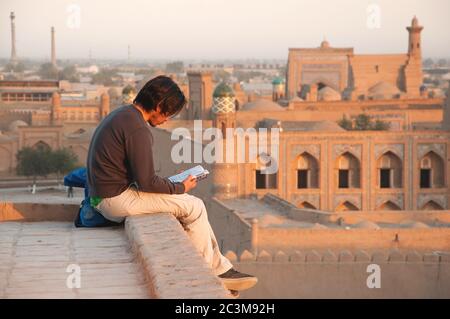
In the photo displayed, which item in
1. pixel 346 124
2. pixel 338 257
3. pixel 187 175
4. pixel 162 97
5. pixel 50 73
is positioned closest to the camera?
pixel 162 97

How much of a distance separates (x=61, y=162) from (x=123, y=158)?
118ft

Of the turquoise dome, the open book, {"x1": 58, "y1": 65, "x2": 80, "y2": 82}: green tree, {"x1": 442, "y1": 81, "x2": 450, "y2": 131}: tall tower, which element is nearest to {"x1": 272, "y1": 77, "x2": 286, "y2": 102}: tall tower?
{"x1": 442, "y1": 81, "x2": 450, "y2": 131}: tall tower

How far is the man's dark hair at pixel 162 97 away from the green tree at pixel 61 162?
3545 centimetres

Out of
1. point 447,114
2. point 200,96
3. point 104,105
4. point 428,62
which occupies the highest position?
point 200,96

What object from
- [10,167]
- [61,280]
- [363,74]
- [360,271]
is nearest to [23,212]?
[61,280]

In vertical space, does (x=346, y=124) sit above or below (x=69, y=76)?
above

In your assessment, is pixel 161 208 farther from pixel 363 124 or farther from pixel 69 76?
pixel 69 76

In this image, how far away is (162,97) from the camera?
7.07 m

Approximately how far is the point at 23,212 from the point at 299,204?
22.5 meters

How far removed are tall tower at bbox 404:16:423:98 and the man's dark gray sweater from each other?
151 feet

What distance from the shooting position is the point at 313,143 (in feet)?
99.6

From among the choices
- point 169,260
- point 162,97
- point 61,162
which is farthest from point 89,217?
point 61,162

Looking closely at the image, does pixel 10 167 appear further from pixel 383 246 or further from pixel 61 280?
pixel 61 280

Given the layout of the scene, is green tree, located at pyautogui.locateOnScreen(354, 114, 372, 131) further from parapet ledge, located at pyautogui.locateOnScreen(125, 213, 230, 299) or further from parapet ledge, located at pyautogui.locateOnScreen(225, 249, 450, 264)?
parapet ledge, located at pyautogui.locateOnScreen(125, 213, 230, 299)
